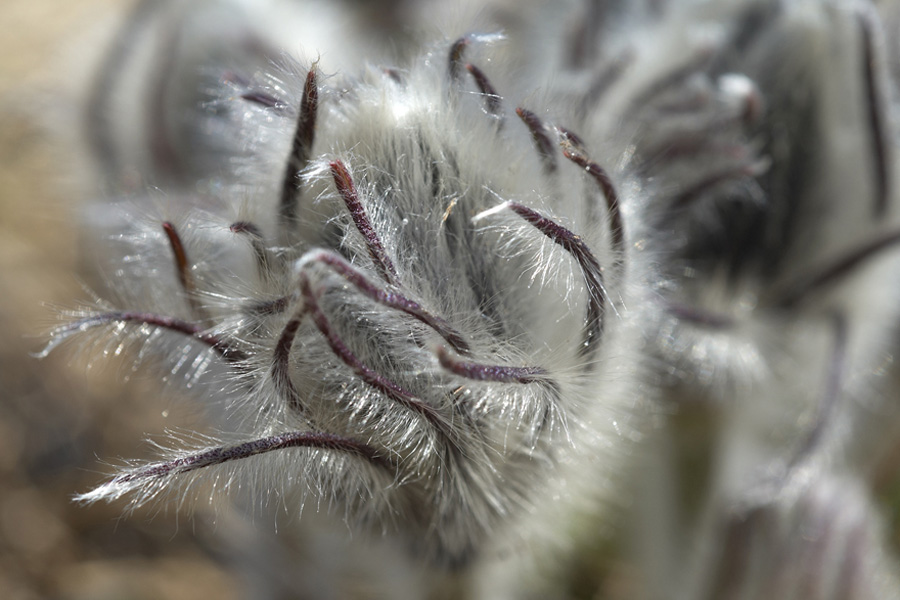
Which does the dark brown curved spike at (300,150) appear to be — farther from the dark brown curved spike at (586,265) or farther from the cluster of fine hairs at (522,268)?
the dark brown curved spike at (586,265)

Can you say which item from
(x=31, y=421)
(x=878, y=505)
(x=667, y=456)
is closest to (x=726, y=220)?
→ (x=667, y=456)

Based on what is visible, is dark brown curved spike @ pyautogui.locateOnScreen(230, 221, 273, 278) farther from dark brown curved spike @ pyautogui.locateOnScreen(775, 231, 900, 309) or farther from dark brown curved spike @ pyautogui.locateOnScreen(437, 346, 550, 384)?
dark brown curved spike @ pyautogui.locateOnScreen(775, 231, 900, 309)

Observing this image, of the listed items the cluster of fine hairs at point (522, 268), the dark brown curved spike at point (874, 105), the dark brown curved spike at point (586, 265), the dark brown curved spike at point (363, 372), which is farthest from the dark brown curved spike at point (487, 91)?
the dark brown curved spike at point (874, 105)

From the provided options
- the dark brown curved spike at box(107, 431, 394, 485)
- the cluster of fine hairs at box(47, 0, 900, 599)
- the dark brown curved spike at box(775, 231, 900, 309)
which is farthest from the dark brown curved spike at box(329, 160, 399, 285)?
the dark brown curved spike at box(775, 231, 900, 309)

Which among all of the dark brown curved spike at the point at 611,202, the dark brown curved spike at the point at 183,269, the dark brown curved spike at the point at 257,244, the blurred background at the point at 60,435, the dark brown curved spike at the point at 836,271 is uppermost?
the dark brown curved spike at the point at 611,202

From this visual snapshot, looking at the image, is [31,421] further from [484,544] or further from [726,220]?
[726,220]

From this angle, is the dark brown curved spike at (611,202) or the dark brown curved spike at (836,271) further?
the dark brown curved spike at (836,271)
